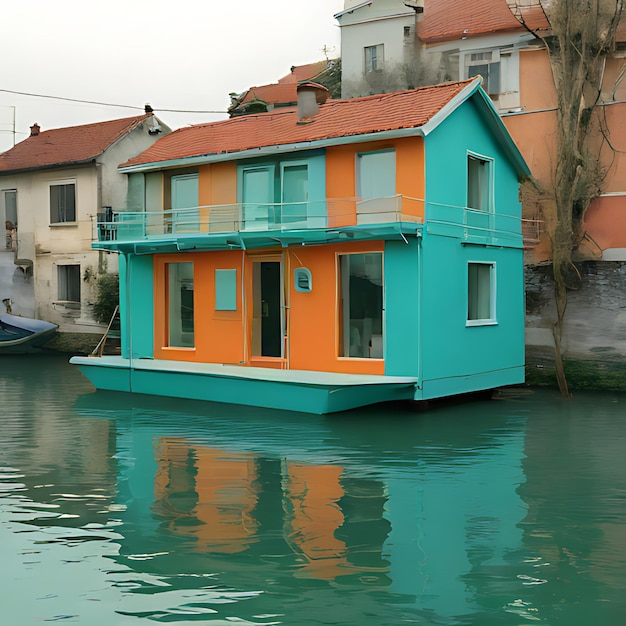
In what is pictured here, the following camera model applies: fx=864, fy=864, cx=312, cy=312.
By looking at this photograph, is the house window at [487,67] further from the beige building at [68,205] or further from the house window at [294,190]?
the beige building at [68,205]

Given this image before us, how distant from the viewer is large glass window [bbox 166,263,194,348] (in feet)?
69.6

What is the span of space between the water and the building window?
17.5m

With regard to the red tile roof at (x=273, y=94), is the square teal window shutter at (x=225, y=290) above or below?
below

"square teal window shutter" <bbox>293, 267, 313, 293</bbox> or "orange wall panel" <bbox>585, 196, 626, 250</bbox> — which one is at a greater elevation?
"orange wall panel" <bbox>585, 196, 626, 250</bbox>

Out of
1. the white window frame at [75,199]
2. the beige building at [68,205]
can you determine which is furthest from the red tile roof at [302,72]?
the white window frame at [75,199]

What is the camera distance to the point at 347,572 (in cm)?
746

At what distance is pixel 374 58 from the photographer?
30.8 metres

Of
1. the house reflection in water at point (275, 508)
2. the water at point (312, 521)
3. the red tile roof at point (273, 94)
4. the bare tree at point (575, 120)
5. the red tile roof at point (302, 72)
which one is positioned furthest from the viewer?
the red tile roof at point (302, 72)

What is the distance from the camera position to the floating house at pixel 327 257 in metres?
17.3

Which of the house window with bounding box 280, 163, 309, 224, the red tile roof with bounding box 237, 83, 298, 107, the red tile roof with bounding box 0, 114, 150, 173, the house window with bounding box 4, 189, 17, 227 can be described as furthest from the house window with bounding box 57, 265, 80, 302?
the house window with bounding box 280, 163, 309, 224

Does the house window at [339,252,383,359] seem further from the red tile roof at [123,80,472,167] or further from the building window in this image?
the building window

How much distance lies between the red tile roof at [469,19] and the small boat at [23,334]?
16.8 meters

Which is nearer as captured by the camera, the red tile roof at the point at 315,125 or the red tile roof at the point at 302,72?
the red tile roof at the point at 315,125

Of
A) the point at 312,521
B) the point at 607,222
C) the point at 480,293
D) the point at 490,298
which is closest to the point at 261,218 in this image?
the point at 480,293
